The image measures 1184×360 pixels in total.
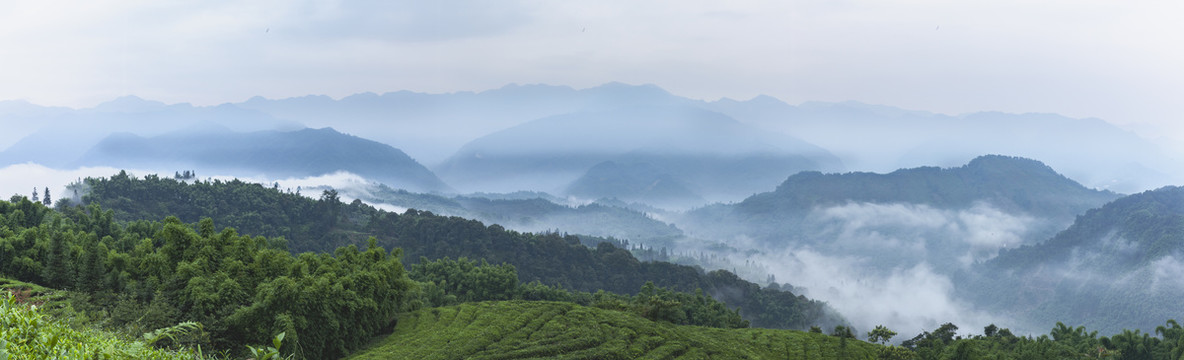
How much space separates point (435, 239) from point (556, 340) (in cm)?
13003

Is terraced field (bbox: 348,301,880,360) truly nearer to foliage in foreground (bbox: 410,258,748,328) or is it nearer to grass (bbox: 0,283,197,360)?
foliage in foreground (bbox: 410,258,748,328)

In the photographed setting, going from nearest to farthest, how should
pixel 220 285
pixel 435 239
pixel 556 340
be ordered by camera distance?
pixel 220 285
pixel 556 340
pixel 435 239

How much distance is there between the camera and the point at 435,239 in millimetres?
171000

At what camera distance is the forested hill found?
160 m

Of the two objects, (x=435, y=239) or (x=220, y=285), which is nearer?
(x=220, y=285)

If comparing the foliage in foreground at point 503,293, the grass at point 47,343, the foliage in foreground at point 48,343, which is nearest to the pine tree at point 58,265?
the foliage in foreground at point 503,293

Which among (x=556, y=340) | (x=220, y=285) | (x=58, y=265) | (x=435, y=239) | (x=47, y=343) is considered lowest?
(x=556, y=340)

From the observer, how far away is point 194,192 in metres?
168

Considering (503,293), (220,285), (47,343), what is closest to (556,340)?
(220,285)

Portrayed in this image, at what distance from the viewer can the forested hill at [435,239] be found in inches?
6319

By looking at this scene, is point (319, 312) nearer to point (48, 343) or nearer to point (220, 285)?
point (220, 285)

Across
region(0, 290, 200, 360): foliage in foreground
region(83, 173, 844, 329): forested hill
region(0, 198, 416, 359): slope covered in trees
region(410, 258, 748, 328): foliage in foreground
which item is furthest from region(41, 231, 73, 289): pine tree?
region(83, 173, 844, 329): forested hill

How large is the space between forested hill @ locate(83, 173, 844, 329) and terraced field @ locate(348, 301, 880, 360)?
326 ft

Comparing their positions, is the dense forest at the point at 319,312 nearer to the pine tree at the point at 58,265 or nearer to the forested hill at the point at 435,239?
the pine tree at the point at 58,265
